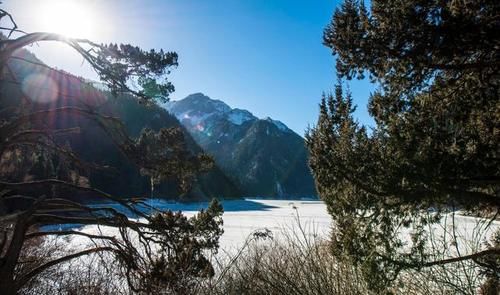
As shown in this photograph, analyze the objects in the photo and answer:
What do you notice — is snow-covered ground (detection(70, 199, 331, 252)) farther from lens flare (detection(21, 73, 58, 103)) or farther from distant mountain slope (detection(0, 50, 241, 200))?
lens flare (detection(21, 73, 58, 103))

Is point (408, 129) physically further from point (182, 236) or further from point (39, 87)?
point (39, 87)

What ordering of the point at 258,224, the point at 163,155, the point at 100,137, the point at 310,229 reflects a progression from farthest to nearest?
1. the point at 100,137
2. the point at 258,224
3. the point at 310,229
4. the point at 163,155

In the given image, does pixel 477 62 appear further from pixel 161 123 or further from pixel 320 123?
pixel 161 123

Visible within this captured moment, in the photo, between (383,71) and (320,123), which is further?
(320,123)

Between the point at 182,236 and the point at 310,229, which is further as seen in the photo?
the point at 310,229

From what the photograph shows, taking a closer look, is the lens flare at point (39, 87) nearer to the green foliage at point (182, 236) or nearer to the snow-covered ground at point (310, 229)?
the snow-covered ground at point (310, 229)

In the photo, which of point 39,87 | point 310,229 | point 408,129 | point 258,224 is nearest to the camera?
point 408,129

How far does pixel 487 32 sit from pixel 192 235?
568cm

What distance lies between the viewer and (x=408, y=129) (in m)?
5.17

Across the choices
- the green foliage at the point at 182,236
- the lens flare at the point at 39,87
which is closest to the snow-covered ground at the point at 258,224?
the green foliage at the point at 182,236

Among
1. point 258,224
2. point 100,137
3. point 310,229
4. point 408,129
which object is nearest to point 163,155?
point 408,129

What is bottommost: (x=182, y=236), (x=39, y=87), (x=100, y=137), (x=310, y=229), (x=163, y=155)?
(x=310, y=229)

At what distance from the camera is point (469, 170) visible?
197 inches

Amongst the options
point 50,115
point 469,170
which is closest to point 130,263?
point 50,115
